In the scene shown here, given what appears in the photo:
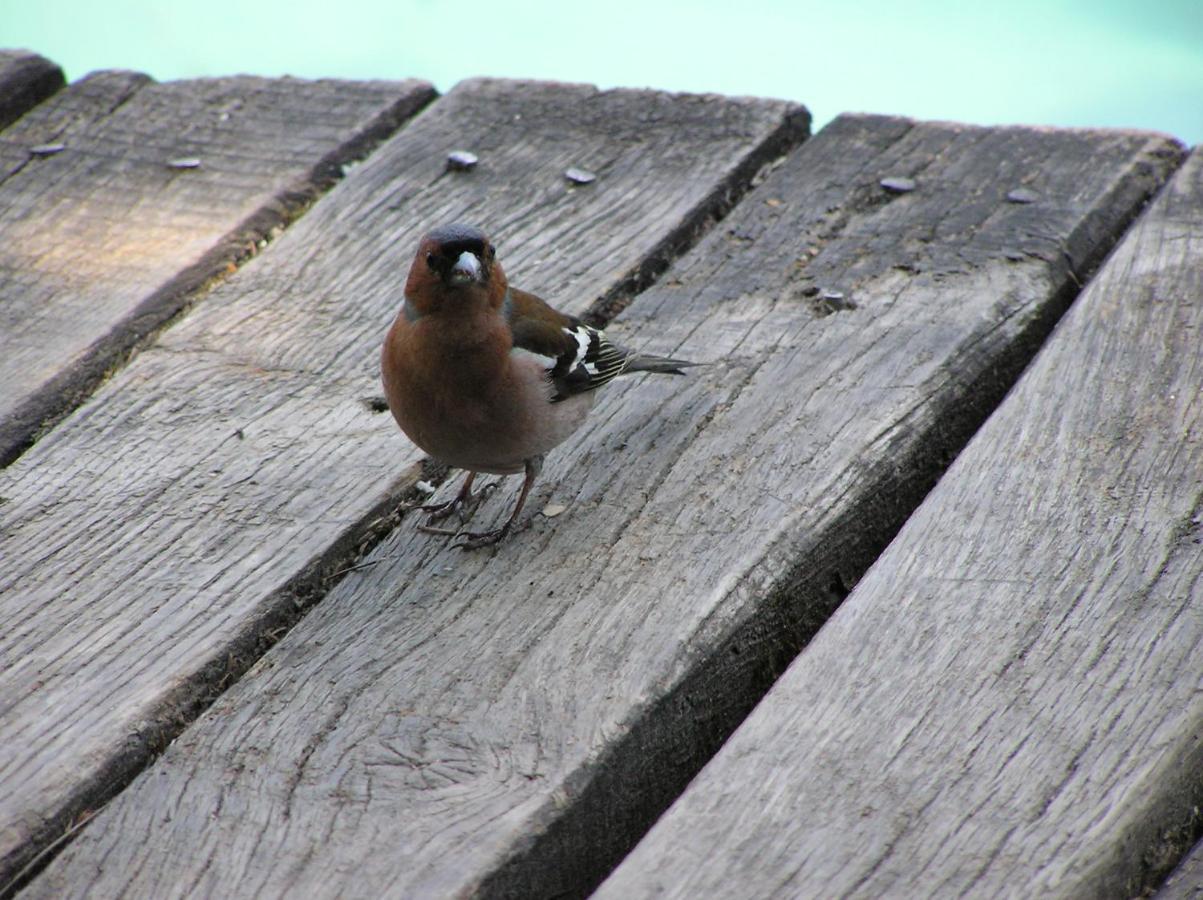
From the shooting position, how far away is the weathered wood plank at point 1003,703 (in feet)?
5.04

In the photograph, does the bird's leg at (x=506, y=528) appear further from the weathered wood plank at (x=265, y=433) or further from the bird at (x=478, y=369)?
the weathered wood plank at (x=265, y=433)

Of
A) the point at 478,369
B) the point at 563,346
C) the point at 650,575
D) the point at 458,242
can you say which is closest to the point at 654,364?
the point at 563,346

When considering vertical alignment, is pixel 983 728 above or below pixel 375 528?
above

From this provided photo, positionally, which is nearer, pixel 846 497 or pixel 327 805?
pixel 327 805

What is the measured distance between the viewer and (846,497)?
89.7 inches

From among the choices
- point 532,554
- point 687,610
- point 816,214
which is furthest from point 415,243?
point 687,610

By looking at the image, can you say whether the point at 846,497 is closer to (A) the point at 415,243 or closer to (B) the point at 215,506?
(B) the point at 215,506

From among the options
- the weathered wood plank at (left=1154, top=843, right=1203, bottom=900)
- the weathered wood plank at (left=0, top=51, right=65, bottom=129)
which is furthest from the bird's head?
the weathered wood plank at (left=0, top=51, right=65, bottom=129)

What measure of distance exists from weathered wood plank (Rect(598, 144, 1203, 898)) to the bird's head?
0.91 metres

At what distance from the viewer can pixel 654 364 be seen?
2742 millimetres

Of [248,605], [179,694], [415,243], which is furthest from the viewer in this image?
[415,243]

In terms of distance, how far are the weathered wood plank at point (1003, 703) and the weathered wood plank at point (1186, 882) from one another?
50mm

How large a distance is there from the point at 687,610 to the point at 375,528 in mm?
617

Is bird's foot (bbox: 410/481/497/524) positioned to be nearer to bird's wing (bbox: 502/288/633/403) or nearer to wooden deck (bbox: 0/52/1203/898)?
wooden deck (bbox: 0/52/1203/898)
